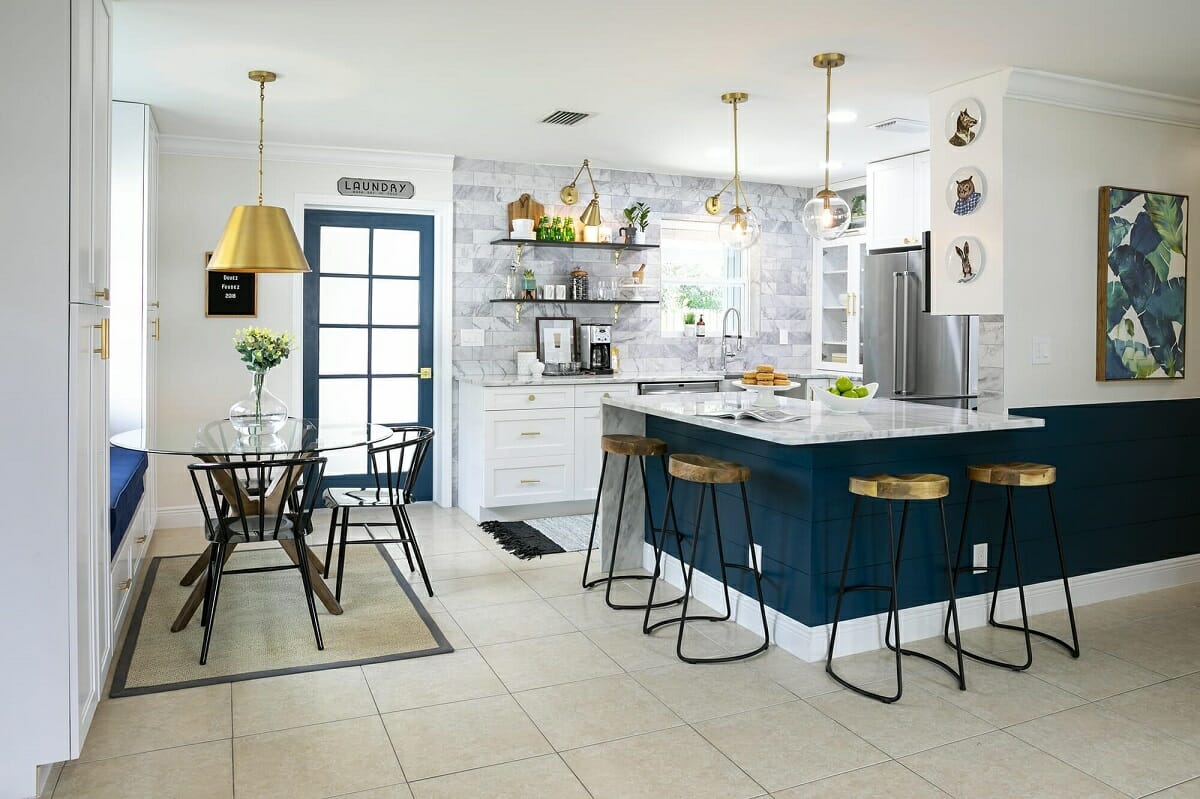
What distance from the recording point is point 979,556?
Answer: 388 cm

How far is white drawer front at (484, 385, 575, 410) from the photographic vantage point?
18.7 feet

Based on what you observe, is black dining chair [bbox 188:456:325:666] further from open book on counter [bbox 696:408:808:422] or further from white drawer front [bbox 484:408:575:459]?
white drawer front [bbox 484:408:575:459]

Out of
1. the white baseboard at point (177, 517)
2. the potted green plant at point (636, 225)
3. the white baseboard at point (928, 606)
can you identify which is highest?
the potted green plant at point (636, 225)

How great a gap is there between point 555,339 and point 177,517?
8.82 feet

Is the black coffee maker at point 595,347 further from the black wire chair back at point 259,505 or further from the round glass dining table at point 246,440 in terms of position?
the black wire chair back at point 259,505

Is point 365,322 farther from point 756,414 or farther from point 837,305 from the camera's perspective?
point 837,305

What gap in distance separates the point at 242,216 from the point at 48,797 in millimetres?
2400

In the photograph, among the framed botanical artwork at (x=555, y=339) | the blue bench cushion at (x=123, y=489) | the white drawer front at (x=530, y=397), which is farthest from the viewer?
the framed botanical artwork at (x=555, y=339)

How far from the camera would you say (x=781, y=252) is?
7.19m

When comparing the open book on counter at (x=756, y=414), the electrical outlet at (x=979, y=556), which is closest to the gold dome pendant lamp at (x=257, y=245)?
the open book on counter at (x=756, y=414)

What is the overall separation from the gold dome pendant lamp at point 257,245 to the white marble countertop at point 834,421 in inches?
64.7

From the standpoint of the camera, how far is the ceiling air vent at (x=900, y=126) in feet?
16.2

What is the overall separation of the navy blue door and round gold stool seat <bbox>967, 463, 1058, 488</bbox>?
379 centimetres

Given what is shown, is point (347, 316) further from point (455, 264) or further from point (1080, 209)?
point (1080, 209)
